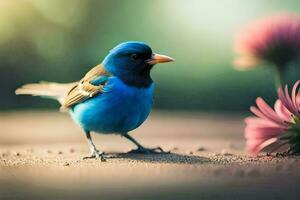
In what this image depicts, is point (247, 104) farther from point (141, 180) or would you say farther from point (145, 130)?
point (141, 180)

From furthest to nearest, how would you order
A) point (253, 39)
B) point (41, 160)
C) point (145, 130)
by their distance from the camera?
point (145, 130) → point (253, 39) → point (41, 160)

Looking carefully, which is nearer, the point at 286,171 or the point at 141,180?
the point at 141,180

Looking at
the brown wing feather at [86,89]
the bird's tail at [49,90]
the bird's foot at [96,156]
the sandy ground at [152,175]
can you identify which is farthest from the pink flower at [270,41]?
the bird's foot at [96,156]

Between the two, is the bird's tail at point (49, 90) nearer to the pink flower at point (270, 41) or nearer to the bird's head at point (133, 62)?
the bird's head at point (133, 62)

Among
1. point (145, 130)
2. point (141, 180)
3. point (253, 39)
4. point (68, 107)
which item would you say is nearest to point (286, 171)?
point (141, 180)

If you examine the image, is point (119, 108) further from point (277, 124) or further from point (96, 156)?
point (277, 124)

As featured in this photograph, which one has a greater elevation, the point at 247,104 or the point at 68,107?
the point at 247,104
